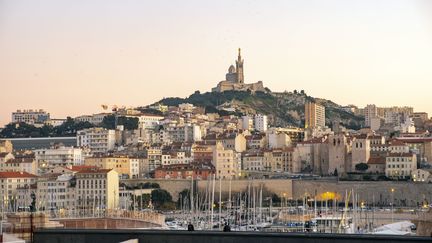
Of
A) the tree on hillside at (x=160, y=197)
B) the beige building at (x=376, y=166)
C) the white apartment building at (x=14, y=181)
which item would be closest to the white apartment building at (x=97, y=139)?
the white apartment building at (x=14, y=181)

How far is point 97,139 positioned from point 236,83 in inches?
923

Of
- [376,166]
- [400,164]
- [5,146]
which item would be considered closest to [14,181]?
[376,166]

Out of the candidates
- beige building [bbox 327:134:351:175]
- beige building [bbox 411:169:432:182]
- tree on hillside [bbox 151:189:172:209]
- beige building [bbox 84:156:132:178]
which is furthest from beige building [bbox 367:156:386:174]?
beige building [bbox 84:156:132:178]

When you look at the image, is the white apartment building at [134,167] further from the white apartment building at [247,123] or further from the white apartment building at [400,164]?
the white apartment building at [247,123]

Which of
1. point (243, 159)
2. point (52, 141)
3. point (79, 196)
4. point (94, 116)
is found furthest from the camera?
point (94, 116)

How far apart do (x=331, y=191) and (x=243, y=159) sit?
8982 millimetres

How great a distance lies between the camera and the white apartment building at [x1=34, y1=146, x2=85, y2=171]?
4128 centimetres

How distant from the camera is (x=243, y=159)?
140ft

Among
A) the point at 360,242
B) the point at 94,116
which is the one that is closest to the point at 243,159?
the point at 94,116

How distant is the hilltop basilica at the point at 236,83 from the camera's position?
6875cm

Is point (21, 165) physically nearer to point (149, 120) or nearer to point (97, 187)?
point (97, 187)

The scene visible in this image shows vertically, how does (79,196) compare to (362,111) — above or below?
below

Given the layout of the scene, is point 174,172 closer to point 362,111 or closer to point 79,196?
point 79,196

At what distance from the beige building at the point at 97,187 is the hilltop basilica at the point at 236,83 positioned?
37259 millimetres
